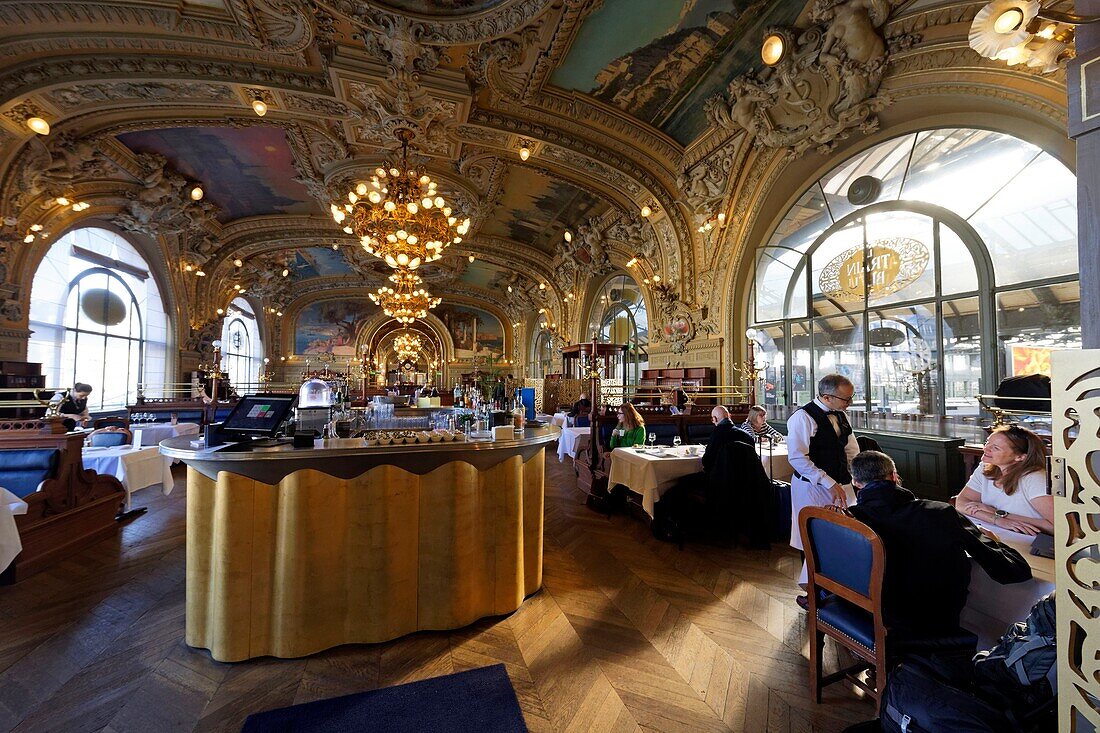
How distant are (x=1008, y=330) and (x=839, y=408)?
4.25 m

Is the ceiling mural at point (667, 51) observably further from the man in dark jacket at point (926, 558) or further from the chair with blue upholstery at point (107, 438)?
the chair with blue upholstery at point (107, 438)

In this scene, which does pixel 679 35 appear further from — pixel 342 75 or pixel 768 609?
pixel 768 609

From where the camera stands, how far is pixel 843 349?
6.97 meters

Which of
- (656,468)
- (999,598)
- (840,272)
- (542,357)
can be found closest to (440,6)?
(656,468)

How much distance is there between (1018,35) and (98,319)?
14600 millimetres

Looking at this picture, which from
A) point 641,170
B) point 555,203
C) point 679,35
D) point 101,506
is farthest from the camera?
point 555,203

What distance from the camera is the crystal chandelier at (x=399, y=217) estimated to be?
616cm

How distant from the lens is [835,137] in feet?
20.2

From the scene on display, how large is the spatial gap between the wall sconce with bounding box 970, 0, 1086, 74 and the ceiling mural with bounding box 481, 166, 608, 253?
7.53 meters

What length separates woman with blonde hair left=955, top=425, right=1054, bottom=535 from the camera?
203 cm

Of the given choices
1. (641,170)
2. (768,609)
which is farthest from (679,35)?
(768,609)

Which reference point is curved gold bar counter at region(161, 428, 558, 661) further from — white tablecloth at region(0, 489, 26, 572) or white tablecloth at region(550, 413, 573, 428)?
white tablecloth at region(550, 413, 573, 428)

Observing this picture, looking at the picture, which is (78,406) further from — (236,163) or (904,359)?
Result: (904,359)

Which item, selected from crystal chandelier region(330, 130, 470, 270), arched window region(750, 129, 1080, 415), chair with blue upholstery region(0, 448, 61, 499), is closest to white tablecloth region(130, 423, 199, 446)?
chair with blue upholstery region(0, 448, 61, 499)
